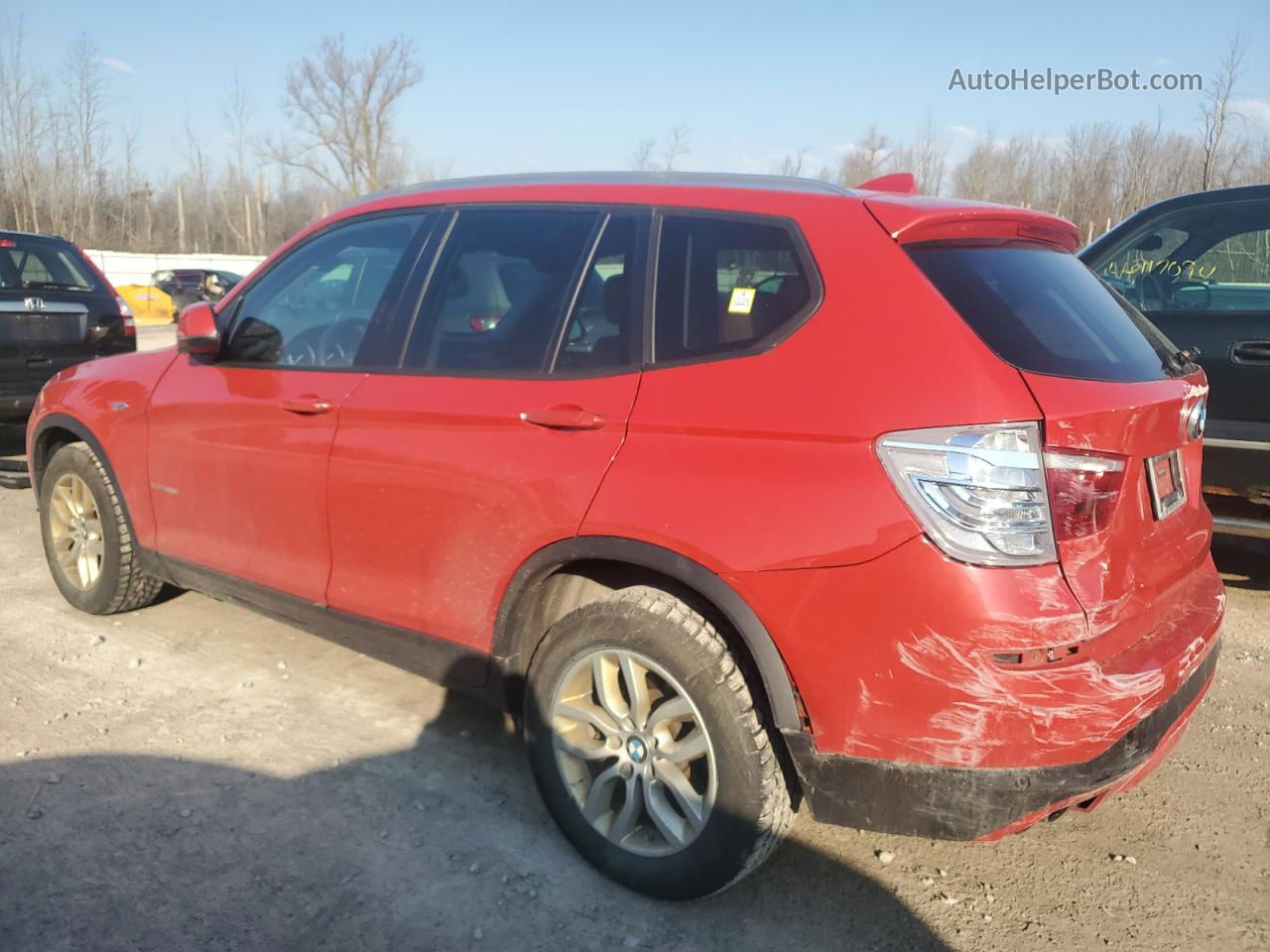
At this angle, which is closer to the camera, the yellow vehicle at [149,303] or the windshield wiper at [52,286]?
the windshield wiper at [52,286]

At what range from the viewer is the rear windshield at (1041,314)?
7.70ft

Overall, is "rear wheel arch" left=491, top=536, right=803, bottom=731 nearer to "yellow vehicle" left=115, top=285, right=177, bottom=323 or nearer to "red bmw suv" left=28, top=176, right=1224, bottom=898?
"red bmw suv" left=28, top=176, right=1224, bottom=898

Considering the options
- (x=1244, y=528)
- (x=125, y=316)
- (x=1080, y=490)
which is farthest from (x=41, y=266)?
(x=1244, y=528)

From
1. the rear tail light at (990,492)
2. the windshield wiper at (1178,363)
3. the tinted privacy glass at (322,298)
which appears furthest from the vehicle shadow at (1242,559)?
the tinted privacy glass at (322,298)

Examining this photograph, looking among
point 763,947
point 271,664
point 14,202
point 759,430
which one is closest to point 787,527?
point 759,430

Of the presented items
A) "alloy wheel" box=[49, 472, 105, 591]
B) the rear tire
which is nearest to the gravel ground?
the rear tire

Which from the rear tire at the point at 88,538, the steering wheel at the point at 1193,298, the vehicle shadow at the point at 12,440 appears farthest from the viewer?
the vehicle shadow at the point at 12,440

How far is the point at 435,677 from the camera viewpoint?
320 centimetres

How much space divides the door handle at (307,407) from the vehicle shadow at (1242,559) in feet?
15.7

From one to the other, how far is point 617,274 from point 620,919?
1751 millimetres

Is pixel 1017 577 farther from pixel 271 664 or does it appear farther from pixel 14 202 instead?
pixel 14 202

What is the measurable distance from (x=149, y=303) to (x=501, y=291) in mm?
27944

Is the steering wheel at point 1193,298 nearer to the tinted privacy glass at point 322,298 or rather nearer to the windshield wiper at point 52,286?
the tinted privacy glass at point 322,298

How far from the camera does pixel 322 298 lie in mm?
3754
